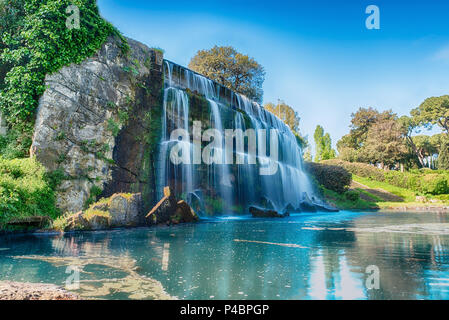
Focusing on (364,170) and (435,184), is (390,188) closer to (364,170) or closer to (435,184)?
(435,184)

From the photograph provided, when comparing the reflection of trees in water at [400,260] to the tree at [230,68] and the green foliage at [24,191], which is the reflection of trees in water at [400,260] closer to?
the green foliage at [24,191]

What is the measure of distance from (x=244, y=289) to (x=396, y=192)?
47.0 m

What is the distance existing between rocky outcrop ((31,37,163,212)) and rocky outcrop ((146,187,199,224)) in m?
2.24

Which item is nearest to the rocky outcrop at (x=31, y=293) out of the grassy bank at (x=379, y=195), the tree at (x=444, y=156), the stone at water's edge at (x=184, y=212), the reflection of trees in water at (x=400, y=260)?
the reflection of trees in water at (x=400, y=260)

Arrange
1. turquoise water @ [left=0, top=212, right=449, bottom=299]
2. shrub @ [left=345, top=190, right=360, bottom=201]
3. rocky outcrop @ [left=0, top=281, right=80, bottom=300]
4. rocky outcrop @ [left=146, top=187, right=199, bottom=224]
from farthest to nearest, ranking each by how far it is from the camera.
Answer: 1. shrub @ [left=345, top=190, right=360, bottom=201]
2. rocky outcrop @ [left=146, top=187, right=199, bottom=224]
3. turquoise water @ [left=0, top=212, right=449, bottom=299]
4. rocky outcrop @ [left=0, top=281, right=80, bottom=300]

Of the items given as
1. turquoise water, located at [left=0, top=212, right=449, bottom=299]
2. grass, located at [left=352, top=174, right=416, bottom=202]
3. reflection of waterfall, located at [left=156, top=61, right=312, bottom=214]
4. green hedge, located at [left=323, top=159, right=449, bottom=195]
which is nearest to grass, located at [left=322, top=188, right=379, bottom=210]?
grass, located at [left=352, top=174, right=416, bottom=202]

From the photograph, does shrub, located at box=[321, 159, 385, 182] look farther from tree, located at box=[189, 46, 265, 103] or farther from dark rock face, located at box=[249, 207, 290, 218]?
dark rock face, located at box=[249, 207, 290, 218]

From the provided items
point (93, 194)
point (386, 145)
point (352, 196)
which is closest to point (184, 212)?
point (93, 194)

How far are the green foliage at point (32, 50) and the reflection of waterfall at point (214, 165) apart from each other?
6275 mm

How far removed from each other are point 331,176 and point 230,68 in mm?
19878

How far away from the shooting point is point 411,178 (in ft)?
149

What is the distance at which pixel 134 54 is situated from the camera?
18.0 meters

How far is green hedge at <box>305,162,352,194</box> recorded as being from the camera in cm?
3944
